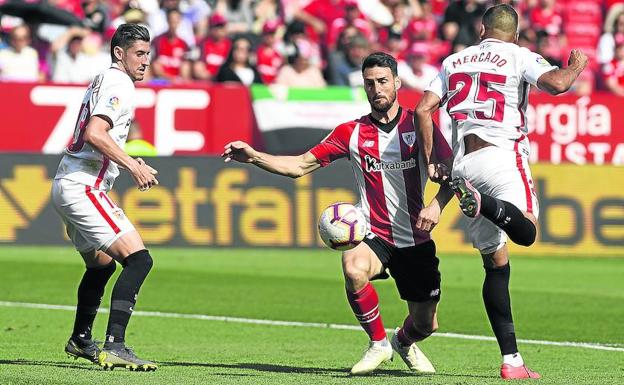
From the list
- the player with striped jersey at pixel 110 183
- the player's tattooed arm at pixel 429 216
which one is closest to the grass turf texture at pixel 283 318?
the player with striped jersey at pixel 110 183

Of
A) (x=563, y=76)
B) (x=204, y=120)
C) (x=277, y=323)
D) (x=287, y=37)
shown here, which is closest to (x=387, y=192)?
(x=563, y=76)

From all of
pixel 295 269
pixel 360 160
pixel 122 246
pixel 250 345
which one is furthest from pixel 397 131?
pixel 295 269

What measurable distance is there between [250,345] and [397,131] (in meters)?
2.65

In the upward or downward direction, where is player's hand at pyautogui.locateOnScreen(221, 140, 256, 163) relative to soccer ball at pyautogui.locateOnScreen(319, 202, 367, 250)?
upward

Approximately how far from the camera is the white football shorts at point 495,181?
848 centimetres

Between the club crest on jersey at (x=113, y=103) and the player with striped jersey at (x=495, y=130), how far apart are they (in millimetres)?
1954

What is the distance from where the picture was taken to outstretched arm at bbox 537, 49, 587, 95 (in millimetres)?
8109

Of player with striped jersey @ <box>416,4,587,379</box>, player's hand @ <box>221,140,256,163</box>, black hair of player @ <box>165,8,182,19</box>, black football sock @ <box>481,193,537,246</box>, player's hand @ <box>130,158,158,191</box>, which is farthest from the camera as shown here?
black hair of player @ <box>165,8,182,19</box>

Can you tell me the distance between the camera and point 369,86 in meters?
8.91

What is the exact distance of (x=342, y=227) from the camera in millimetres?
8742

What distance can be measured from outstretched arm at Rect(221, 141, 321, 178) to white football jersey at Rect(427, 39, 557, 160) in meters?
1.08

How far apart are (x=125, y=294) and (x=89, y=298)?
2.40 ft

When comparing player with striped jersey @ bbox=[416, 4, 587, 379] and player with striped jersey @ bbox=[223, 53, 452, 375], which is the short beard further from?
player with striped jersey @ bbox=[416, 4, 587, 379]

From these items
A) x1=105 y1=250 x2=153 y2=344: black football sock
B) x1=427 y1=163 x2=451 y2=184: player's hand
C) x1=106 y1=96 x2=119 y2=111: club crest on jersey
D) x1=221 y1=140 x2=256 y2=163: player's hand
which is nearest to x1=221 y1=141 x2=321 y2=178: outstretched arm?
x1=221 y1=140 x2=256 y2=163: player's hand
